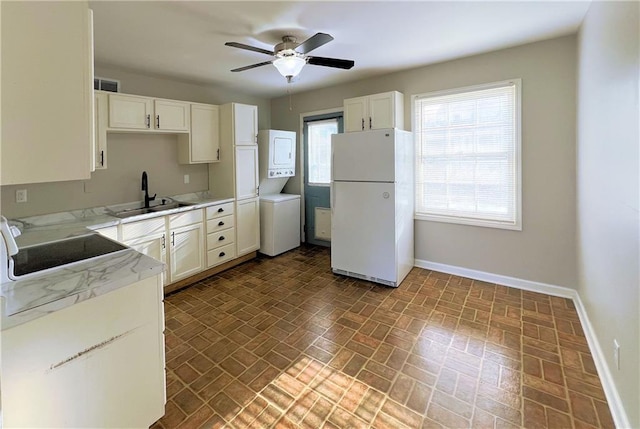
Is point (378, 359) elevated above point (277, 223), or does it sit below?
below

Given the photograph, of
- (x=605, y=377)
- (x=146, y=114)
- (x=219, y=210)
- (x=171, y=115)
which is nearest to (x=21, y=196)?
(x=146, y=114)

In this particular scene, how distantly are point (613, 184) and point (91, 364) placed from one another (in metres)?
2.93

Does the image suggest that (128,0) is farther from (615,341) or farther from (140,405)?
(615,341)

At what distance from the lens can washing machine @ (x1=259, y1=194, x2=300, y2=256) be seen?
4703 millimetres

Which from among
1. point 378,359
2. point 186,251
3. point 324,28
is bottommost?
point 378,359

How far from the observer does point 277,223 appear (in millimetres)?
4754

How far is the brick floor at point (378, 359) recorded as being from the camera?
1799 mm

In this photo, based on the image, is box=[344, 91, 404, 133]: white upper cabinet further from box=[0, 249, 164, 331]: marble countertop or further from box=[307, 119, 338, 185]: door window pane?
box=[0, 249, 164, 331]: marble countertop

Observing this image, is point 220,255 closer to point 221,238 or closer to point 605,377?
point 221,238

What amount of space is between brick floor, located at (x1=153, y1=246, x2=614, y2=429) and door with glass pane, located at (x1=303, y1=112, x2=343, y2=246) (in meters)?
1.88

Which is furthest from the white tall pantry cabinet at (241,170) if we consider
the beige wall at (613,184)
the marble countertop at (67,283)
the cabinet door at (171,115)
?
the beige wall at (613,184)

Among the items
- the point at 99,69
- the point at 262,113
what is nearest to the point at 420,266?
the point at 262,113

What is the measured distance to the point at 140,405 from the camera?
1.58 m

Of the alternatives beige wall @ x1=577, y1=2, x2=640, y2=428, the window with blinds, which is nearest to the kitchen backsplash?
the window with blinds
